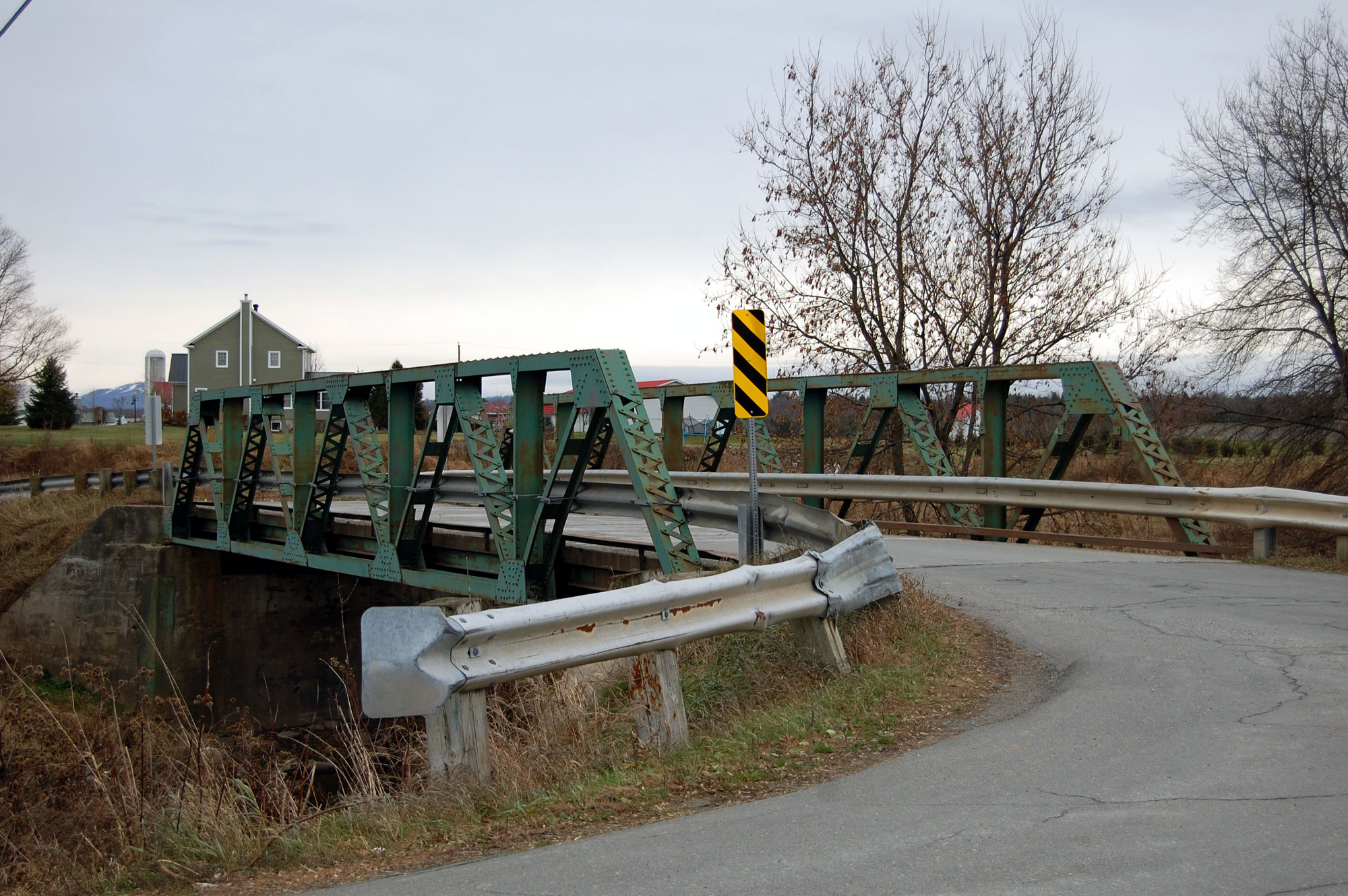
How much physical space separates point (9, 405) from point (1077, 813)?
255ft

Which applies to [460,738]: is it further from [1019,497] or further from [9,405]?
[9,405]

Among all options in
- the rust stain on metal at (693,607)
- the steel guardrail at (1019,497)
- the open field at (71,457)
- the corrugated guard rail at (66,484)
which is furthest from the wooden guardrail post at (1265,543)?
the open field at (71,457)

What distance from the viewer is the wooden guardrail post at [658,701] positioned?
19.3 feet

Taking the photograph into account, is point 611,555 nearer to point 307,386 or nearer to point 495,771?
point 307,386

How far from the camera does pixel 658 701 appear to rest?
19.6ft

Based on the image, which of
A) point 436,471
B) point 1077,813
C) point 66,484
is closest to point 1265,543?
point 1077,813

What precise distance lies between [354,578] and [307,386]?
651 cm

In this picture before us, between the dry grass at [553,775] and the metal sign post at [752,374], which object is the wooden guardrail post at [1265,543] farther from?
the metal sign post at [752,374]

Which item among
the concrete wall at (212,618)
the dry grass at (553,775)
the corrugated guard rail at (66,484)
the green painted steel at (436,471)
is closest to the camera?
the dry grass at (553,775)

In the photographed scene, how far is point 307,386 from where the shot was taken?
16000 mm

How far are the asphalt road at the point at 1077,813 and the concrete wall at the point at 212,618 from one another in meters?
15.9

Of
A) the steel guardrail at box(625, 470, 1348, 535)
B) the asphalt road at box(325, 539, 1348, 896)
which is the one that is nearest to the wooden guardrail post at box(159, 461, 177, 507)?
the steel guardrail at box(625, 470, 1348, 535)

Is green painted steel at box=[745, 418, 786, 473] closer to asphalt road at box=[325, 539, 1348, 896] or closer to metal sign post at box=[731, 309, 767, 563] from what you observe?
metal sign post at box=[731, 309, 767, 563]

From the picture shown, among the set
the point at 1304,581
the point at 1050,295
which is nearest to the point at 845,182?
the point at 1050,295
